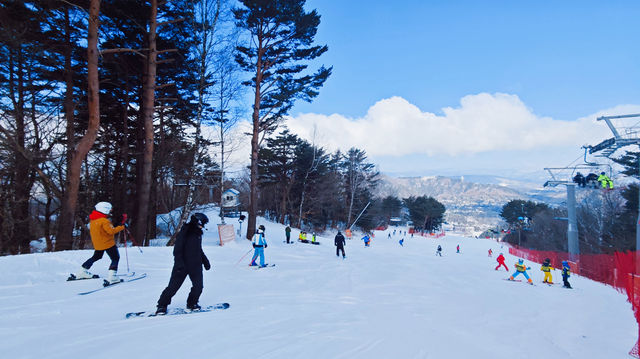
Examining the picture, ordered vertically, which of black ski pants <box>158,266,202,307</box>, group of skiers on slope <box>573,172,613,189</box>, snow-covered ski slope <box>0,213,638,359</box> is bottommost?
snow-covered ski slope <box>0,213,638,359</box>

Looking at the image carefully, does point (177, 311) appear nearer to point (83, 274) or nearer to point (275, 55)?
point (83, 274)

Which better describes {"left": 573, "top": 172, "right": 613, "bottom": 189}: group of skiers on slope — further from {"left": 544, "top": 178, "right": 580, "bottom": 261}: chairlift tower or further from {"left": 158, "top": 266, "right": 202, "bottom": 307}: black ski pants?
{"left": 158, "top": 266, "right": 202, "bottom": 307}: black ski pants

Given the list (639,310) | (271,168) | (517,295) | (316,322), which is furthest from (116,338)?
(271,168)

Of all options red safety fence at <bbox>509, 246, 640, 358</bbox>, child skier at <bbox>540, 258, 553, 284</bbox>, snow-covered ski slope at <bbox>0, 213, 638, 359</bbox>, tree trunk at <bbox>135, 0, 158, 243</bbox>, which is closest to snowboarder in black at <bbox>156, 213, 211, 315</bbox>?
snow-covered ski slope at <bbox>0, 213, 638, 359</bbox>

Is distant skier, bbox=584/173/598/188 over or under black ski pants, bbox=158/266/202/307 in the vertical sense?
over

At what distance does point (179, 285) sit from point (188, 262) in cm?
35

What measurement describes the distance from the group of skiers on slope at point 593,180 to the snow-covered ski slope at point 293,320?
609 inches

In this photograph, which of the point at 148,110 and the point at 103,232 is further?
the point at 148,110

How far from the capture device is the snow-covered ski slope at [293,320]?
11.5ft

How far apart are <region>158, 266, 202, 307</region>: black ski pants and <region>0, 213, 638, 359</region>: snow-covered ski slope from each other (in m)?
0.28

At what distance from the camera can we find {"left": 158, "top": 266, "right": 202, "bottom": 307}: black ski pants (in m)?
4.62

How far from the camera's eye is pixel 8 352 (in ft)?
10.6

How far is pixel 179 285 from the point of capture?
15.3ft

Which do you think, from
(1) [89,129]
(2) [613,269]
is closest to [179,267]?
(1) [89,129]
